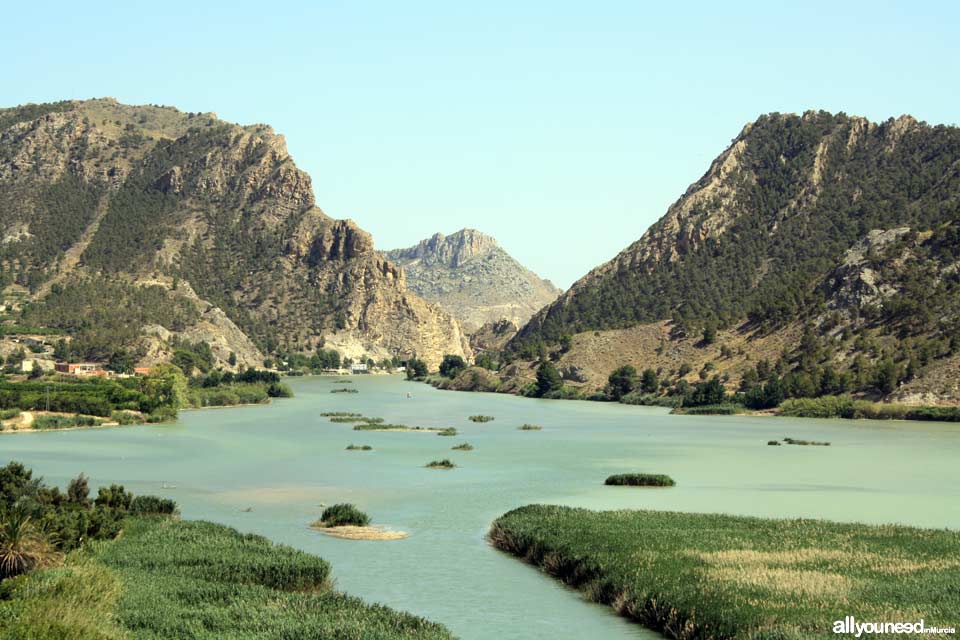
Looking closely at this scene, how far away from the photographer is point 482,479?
61219 millimetres

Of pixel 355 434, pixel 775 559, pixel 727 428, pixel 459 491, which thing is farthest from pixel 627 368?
pixel 775 559

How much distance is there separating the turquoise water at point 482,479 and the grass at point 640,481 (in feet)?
3.32

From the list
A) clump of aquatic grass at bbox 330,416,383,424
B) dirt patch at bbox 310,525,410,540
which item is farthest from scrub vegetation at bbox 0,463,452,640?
clump of aquatic grass at bbox 330,416,383,424

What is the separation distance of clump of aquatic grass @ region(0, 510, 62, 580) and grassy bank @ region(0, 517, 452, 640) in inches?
34.3

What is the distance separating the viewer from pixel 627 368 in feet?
492

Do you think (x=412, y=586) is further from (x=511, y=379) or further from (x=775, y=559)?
(x=511, y=379)

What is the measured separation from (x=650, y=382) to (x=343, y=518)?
104 meters

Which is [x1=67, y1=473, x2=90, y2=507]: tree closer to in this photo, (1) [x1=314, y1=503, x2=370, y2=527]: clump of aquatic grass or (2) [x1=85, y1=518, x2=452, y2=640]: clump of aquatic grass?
(2) [x1=85, y1=518, x2=452, y2=640]: clump of aquatic grass

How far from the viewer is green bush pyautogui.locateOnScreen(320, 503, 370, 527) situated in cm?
4344

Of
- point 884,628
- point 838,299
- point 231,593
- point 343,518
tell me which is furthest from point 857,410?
point 231,593

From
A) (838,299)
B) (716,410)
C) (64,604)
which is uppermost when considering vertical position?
(838,299)

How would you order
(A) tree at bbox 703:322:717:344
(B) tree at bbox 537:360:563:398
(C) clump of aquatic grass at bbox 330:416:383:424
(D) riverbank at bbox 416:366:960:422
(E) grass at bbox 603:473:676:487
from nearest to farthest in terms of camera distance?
(E) grass at bbox 603:473:676:487, (D) riverbank at bbox 416:366:960:422, (C) clump of aquatic grass at bbox 330:416:383:424, (A) tree at bbox 703:322:717:344, (B) tree at bbox 537:360:563:398

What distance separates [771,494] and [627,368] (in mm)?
96296

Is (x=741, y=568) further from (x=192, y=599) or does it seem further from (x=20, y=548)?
(x=20, y=548)
